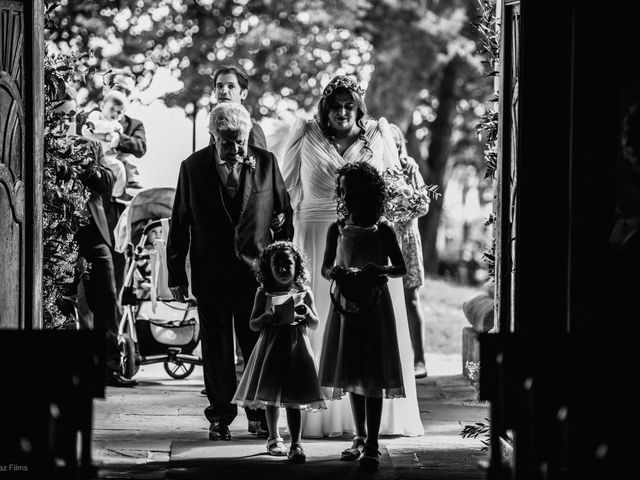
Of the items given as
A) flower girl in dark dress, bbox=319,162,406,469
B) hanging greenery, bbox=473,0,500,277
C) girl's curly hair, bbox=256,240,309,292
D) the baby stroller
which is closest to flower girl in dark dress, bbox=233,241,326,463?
girl's curly hair, bbox=256,240,309,292

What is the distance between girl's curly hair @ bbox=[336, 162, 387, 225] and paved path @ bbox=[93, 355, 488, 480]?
1.53 m

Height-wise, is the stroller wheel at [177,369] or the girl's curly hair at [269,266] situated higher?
the girl's curly hair at [269,266]

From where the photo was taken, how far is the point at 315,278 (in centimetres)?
953

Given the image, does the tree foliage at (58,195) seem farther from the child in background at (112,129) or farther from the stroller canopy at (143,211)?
the child in background at (112,129)

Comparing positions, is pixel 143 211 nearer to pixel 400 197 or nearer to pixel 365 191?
pixel 400 197

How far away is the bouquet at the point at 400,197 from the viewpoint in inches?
371

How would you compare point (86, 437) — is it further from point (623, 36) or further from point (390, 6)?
point (390, 6)

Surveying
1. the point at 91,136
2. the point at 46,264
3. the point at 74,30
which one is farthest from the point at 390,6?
the point at 46,264

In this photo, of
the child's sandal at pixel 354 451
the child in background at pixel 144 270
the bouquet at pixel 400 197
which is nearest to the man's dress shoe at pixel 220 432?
the child's sandal at pixel 354 451

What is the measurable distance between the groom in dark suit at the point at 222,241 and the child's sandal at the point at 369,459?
4.49 ft

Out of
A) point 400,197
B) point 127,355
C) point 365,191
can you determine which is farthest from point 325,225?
point 127,355

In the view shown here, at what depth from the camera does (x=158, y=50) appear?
832 inches

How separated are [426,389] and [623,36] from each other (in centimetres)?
643

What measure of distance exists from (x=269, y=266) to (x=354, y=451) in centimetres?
125
